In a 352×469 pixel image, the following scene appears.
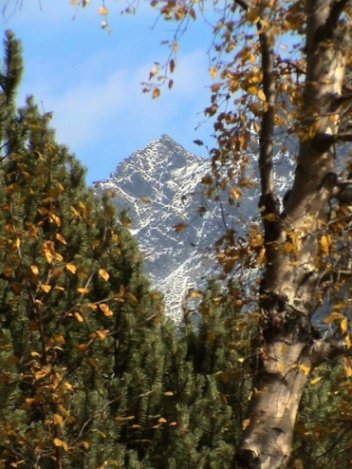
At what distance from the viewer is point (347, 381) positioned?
838 cm

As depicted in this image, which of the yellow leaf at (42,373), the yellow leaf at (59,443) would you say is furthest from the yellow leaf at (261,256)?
the yellow leaf at (59,443)

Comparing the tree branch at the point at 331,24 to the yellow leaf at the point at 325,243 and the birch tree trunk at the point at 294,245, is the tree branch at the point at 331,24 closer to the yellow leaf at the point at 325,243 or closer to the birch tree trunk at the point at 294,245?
the birch tree trunk at the point at 294,245

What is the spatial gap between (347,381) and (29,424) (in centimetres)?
286

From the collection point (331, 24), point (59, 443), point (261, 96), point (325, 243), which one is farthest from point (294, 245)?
point (59, 443)

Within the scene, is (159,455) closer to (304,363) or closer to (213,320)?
(213,320)

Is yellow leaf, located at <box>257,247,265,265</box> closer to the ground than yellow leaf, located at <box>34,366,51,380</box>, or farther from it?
farther from it

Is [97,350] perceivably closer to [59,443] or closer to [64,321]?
[64,321]

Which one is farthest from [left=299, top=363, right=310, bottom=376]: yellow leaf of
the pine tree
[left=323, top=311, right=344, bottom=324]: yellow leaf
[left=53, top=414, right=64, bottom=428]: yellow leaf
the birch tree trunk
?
[left=53, top=414, right=64, bottom=428]: yellow leaf

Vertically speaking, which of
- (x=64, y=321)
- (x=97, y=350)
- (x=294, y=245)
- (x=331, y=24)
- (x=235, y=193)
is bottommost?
(x=294, y=245)

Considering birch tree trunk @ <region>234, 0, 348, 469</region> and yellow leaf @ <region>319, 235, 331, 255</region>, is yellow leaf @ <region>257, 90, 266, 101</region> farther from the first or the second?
yellow leaf @ <region>319, 235, 331, 255</region>

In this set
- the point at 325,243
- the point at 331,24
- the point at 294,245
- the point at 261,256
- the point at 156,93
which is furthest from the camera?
the point at 156,93

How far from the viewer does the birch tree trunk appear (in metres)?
5.92

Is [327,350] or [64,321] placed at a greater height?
[64,321]

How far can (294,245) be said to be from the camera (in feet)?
19.5
